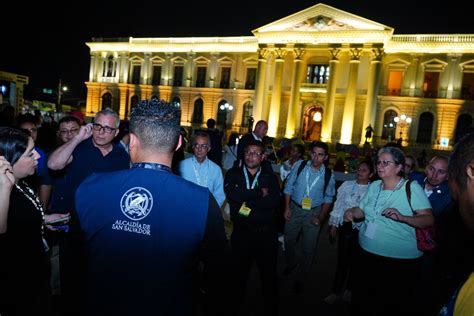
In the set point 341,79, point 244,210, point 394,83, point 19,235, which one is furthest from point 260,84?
point 19,235

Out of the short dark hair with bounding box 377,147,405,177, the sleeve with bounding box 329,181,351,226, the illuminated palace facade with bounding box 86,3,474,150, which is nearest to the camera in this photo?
the short dark hair with bounding box 377,147,405,177

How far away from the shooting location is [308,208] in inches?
203

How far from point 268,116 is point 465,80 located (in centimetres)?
1888

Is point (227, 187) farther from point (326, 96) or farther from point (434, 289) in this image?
point (326, 96)

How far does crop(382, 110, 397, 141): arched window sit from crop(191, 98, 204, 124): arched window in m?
21.1

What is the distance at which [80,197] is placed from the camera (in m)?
1.80

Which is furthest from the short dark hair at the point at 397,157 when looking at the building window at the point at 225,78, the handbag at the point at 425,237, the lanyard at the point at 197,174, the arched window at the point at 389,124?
the building window at the point at 225,78

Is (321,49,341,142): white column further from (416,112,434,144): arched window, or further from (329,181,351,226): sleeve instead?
(329,181,351,226): sleeve

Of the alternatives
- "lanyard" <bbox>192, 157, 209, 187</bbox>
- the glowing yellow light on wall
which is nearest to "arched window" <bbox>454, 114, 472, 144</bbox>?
the glowing yellow light on wall

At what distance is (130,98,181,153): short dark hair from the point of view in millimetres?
1864

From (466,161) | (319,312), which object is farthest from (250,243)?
(466,161)

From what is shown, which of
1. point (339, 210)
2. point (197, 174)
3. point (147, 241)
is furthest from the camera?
point (339, 210)

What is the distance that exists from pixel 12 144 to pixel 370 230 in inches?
138

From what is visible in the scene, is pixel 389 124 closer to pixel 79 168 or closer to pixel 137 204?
pixel 79 168
